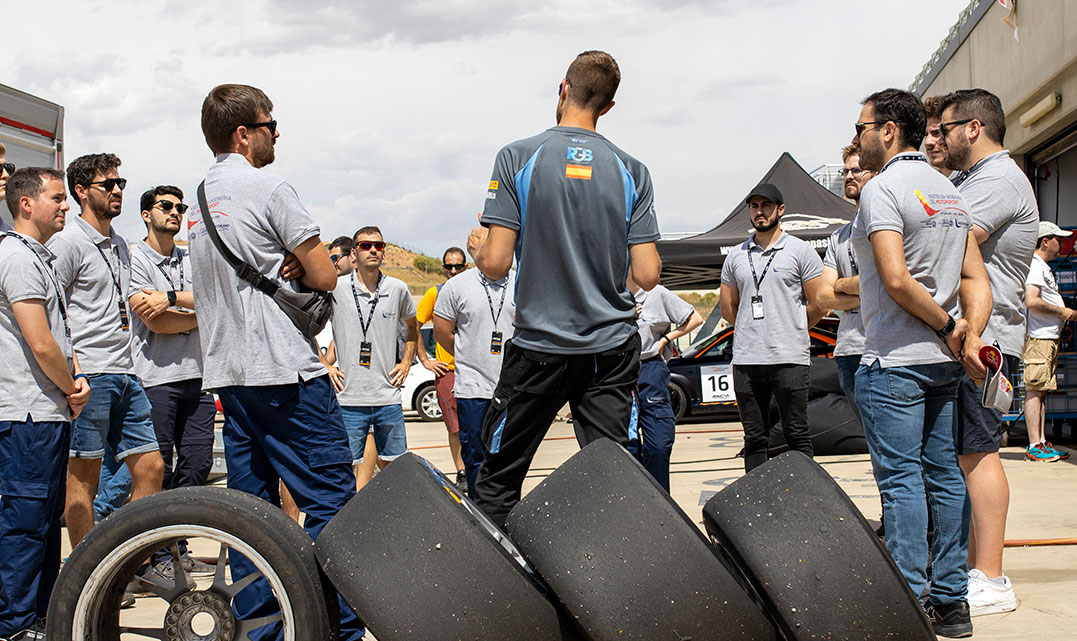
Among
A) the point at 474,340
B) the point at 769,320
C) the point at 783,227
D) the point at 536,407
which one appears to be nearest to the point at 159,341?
the point at 474,340

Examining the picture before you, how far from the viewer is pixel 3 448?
3891 millimetres

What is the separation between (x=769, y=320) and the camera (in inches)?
241

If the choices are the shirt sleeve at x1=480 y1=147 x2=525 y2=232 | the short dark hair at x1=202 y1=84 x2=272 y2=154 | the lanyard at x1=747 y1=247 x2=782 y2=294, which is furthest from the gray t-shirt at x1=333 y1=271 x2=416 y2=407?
the shirt sleeve at x1=480 y1=147 x2=525 y2=232

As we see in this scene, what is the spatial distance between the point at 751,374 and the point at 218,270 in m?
3.80

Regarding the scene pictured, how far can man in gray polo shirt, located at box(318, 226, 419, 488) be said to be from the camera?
6547mm

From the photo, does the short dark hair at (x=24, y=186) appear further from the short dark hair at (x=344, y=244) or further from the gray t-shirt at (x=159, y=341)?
the short dark hair at (x=344, y=244)

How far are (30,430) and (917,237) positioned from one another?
3659 mm

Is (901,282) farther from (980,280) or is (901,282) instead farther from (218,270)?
(218,270)

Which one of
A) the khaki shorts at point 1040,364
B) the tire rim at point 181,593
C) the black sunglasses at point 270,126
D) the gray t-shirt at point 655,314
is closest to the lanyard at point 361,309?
the gray t-shirt at point 655,314

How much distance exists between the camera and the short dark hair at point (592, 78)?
363 cm

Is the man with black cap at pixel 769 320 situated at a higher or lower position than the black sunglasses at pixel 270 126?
lower

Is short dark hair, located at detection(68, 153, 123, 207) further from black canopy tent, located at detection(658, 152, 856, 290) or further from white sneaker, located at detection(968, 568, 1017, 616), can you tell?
black canopy tent, located at detection(658, 152, 856, 290)

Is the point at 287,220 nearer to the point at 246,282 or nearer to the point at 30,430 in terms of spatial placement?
the point at 246,282

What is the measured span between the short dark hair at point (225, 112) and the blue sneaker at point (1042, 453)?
7.82m
